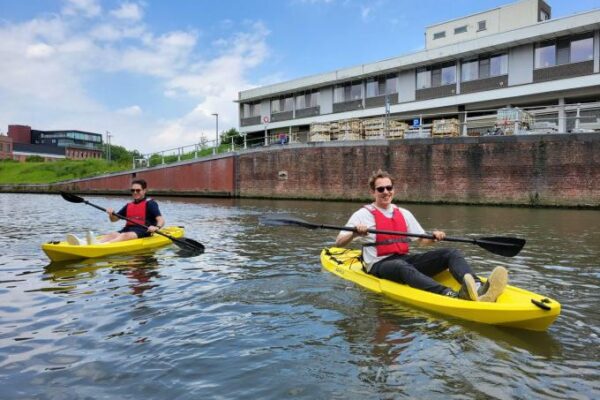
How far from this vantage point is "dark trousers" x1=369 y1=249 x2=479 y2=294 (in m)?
5.10

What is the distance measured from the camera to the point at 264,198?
90.7 ft

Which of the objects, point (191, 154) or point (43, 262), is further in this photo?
point (191, 154)

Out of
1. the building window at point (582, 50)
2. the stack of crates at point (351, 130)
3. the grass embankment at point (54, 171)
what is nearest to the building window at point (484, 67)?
the building window at point (582, 50)

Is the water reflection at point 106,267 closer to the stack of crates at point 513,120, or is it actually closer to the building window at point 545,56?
the stack of crates at point 513,120

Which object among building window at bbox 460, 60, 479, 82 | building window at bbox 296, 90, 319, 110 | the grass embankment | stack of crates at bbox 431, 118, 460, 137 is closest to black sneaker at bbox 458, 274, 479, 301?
stack of crates at bbox 431, 118, 460, 137

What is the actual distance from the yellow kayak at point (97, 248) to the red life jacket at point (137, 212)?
0.38 metres

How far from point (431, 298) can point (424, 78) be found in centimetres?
2680

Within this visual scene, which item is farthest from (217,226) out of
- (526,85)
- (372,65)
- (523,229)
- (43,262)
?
(372,65)

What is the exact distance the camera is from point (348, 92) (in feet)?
112

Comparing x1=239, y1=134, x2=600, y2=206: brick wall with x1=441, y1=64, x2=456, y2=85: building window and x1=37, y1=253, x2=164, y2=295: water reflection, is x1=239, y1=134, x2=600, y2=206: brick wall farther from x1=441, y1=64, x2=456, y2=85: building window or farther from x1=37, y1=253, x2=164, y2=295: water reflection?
x1=37, y1=253, x2=164, y2=295: water reflection

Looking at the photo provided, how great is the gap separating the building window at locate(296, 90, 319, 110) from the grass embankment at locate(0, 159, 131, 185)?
15801mm

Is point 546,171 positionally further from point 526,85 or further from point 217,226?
point 217,226

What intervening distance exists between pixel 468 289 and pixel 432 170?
683 inches

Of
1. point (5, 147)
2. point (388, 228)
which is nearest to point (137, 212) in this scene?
point (388, 228)
